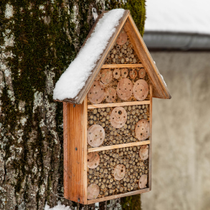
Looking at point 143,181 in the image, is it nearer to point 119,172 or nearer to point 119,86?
point 119,172

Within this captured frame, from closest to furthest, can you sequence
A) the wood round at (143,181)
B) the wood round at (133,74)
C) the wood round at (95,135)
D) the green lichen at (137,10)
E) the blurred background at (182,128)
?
1. the wood round at (95,135)
2. the wood round at (133,74)
3. the wood round at (143,181)
4. the green lichen at (137,10)
5. the blurred background at (182,128)

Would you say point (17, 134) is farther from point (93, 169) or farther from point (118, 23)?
point (118, 23)

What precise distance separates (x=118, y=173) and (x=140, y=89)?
1.35 ft

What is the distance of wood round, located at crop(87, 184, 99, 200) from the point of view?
1.50m

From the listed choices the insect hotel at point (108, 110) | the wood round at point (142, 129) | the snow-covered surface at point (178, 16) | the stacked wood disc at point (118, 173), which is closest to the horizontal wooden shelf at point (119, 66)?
the insect hotel at point (108, 110)

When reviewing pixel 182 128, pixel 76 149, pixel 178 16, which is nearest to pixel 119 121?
pixel 76 149

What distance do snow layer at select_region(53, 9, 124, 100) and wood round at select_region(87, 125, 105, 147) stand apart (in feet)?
0.62

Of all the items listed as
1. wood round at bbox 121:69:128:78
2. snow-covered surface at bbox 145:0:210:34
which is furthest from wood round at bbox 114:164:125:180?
snow-covered surface at bbox 145:0:210:34

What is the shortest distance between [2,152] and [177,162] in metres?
2.56

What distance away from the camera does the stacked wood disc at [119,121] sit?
149cm

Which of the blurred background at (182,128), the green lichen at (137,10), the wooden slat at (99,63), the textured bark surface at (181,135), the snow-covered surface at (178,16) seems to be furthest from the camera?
the textured bark surface at (181,135)

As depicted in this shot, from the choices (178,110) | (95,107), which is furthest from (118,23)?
(178,110)

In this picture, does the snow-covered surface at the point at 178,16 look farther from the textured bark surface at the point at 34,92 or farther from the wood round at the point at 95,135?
the wood round at the point at 95,135

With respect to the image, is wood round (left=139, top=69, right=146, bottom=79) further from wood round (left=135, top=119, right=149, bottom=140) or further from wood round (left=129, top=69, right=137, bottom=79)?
wood round (left=135, top=119, right=149, bottom=140)
